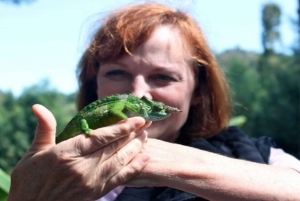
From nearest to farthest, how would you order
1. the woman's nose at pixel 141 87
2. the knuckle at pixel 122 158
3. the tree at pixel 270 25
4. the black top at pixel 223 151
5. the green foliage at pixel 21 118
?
1. the knuckle at pixel 122 158
2. the black top at pixel 223 151
3. the woman's nose at pixel 141 87
4. the green foliage at pixel 21 118
5. the tree at pixel 270 25

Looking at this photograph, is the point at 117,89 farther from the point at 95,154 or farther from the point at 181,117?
the point at 95,154

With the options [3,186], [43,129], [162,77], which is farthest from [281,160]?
[3,186]

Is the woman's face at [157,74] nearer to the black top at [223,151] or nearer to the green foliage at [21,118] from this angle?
the black top at [223,151]

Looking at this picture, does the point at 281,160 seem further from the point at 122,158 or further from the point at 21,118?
the point at 21,118

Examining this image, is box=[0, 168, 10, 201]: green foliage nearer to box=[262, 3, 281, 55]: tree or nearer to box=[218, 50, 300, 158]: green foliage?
box=[218, 50, 300, 158]: green foliage

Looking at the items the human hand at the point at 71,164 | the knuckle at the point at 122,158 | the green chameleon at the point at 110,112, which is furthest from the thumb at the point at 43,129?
the knuckle at the point at 122,158

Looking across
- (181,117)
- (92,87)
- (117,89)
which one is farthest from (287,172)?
(92,87)

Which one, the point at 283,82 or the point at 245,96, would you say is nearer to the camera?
the point at 283,82
